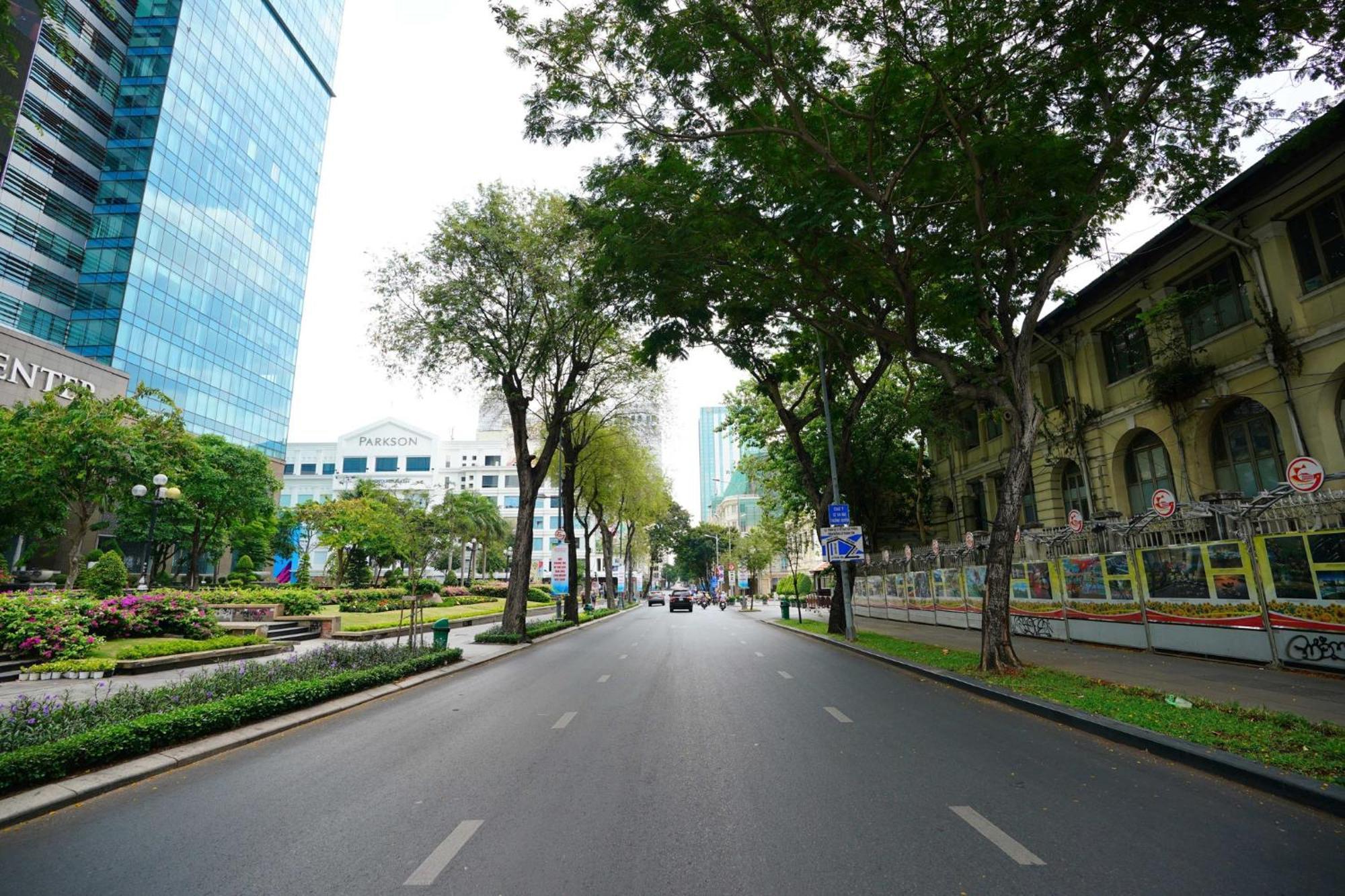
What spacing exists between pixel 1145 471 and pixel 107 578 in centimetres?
3165

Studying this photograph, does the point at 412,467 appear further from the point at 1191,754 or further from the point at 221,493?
the point at 1191,754

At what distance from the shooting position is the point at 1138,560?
48.0 feet

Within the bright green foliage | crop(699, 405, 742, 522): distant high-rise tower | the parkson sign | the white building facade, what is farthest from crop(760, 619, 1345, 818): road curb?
crop(699, 405, 742, 522): distant high-rise tower

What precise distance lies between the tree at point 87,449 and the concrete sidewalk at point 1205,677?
29739mm

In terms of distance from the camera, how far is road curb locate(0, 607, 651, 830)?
5.45 meters

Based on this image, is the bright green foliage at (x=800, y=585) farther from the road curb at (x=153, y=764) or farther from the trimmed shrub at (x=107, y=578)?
the road curb at (x=153, y=764)

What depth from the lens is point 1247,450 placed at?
17625mm

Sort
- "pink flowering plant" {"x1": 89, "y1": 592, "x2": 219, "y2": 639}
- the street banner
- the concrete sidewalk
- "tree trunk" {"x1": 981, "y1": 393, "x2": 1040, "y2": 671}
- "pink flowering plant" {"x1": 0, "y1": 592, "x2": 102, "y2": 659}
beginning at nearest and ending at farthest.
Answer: the concrete sidewalk, "tree trunk" {"x1": 981, "y1": 393, "x2": 1040, "y2": 671}, "pink flowering plant" {"x1": 0, "y1": 592, "x2": 102, "y2": 659}, "pink flowering plant" {"x1": 89, "y1": 592, "x2": 219, "y2": 639}, the street banner

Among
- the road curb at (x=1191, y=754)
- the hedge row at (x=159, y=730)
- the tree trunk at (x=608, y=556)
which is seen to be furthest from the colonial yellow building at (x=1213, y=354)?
the tree trunk at (x=608, y=556)

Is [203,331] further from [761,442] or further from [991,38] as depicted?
[991,38]

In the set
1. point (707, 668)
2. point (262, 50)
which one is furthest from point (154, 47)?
point (707, 668)

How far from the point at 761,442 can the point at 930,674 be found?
19.1m

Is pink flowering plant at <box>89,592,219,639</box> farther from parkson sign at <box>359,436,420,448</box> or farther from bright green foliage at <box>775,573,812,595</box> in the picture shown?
parkson sign at <box>359,436,420,448</box>

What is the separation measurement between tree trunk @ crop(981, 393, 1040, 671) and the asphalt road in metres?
3.35
